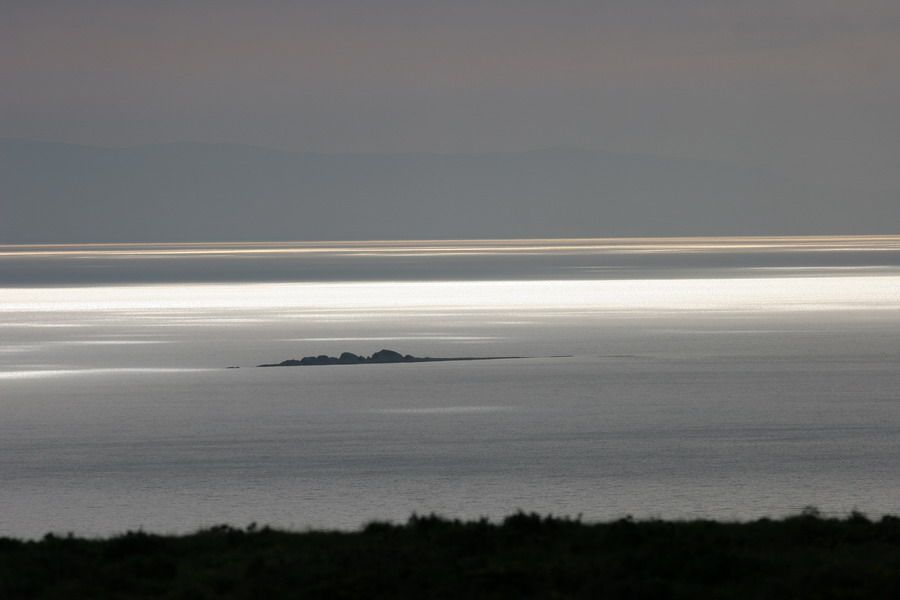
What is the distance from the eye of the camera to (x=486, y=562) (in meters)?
15.2

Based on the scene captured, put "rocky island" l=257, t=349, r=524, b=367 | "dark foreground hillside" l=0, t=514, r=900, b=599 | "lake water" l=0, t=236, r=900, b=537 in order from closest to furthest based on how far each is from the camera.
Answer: "dark foreground hillside" l=0, t=514, r=900, b=599, "lake water" l=0, t=236, r=900, b=537, "rocky island" l=257, t=349, r=524, b=367

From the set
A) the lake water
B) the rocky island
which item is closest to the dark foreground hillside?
the lake water

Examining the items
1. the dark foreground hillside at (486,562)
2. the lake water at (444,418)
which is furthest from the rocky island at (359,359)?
the dark foreground hillside at (486,562)

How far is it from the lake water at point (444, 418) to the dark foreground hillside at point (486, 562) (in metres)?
11.4

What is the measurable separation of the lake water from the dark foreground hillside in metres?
11.4

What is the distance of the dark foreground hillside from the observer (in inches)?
550

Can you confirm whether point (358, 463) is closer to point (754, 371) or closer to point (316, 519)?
point (316, 519)

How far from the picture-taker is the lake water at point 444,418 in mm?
33156

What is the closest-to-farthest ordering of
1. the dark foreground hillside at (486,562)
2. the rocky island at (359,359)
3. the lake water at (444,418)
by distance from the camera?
1. the dark foreground hillside at (486,562)
2. the lake water at (444,418)
3. the rocky island at (359,359)

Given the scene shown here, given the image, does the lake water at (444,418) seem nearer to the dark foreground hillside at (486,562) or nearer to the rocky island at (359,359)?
the rocky island at (359,359)

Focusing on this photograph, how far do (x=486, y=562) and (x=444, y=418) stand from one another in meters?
35.3

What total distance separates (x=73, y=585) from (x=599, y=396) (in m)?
44.2

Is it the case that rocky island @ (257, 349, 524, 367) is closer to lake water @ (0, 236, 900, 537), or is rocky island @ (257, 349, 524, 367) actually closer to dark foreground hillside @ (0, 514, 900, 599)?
lake water @ (0, 236, 900, 537)

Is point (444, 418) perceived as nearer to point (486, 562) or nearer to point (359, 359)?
point (359, 359)
